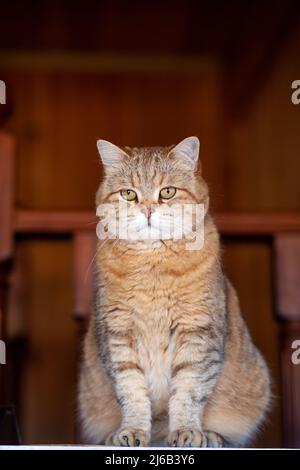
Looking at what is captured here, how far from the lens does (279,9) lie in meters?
2.43

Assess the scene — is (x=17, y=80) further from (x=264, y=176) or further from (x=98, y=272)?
(x=98, y=272)

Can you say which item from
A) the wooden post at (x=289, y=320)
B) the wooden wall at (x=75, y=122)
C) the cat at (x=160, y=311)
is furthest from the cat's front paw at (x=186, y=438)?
the wooden wall at (x=75, y=122)

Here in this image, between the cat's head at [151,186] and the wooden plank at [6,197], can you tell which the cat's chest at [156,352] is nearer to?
the cat's head at [151,186]

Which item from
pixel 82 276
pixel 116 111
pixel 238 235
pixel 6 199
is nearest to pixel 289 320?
pixel 238 235

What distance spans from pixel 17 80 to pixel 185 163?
1.95 metres

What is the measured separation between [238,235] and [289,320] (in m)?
0.24

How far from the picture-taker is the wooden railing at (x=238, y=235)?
173cm

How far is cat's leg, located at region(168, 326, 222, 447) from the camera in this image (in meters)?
1.44

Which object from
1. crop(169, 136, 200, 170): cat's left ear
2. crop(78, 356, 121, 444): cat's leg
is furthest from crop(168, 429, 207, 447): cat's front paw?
crop(169, 136, 200, 170): cat's left ear

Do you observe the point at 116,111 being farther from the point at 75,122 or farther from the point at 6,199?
the point at 6,199

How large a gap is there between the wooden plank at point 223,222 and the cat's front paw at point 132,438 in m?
0.54

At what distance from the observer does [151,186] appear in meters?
1.49

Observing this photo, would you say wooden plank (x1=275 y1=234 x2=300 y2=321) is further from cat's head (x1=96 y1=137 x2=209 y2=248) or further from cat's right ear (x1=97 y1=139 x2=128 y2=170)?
cat's right ear (x1=97 y1=139 x2=128 y2=170)

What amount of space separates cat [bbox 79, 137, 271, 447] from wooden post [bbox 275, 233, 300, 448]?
7.4 inches
